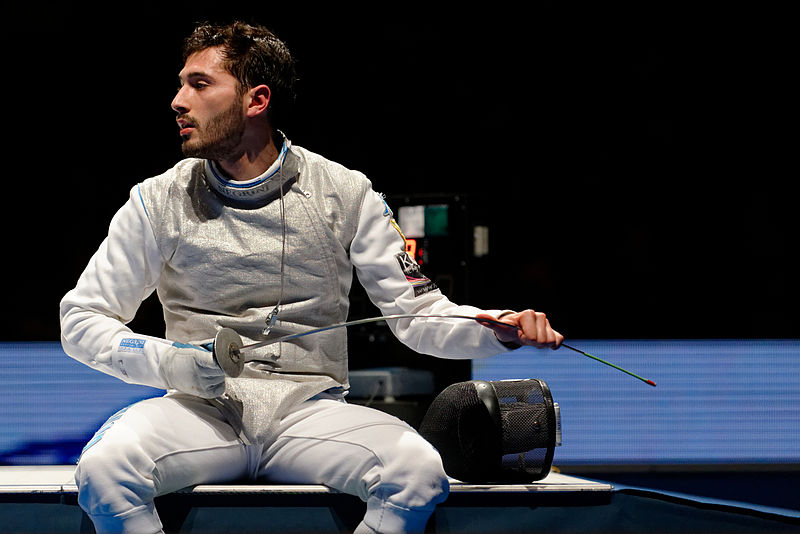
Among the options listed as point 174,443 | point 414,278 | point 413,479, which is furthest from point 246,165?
point 413,479

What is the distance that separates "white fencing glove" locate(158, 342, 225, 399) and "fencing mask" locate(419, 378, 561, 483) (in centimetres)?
51

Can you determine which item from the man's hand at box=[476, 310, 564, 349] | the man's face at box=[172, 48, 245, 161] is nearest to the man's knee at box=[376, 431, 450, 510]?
the man's hand at box=[476, 310, 564, 349]

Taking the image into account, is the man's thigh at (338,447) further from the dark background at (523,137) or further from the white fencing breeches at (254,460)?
the dark background at (523,137)

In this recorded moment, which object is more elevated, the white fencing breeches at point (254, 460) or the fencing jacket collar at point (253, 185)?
the fencing jacket collar at point (253, 185)

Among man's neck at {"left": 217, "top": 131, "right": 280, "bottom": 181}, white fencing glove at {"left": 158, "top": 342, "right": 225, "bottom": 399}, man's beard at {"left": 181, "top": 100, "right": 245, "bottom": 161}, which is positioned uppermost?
man's beard at {"left": 181, "top": 100, "right": 245, "bottom": 161}

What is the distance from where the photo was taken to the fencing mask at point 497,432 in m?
1.62

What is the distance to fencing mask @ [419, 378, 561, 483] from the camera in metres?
1.62

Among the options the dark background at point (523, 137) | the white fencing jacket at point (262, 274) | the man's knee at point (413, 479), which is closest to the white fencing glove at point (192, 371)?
the white fencing jacket at point (262, 274)

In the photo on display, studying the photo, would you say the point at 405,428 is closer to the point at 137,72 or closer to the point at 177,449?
the point at 177,449

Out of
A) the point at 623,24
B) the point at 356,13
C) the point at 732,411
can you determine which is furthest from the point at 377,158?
the point at 732,411

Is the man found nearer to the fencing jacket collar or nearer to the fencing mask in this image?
the fencing jacket collar

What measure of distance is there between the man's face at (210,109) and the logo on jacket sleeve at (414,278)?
384 millimetres

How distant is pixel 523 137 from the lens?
414 cm

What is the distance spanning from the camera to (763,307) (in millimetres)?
4188
